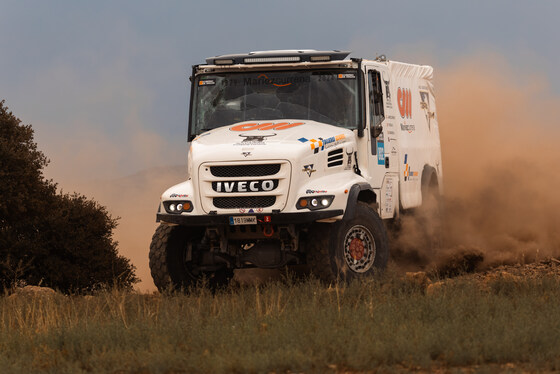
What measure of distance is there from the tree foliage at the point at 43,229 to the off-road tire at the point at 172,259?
1652 centimetres

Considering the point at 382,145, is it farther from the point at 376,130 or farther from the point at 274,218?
the point at 274,218

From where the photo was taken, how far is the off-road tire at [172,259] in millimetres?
15742

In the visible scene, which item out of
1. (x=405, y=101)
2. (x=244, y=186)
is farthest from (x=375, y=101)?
(x=405, y=101)

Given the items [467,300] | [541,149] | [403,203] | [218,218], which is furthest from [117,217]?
[467,300]

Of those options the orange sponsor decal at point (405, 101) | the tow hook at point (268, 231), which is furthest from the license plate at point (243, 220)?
the orange sponsor decal at point (405, 101)

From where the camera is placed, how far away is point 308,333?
419 inches

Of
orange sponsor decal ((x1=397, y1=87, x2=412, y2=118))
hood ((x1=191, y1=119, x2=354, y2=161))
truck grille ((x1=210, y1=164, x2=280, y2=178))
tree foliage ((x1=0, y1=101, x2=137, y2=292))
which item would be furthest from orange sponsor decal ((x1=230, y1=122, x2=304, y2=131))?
tree foliage ((x1=0, y1=101, x2=137, y2=292))

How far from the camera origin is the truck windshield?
16.3 m

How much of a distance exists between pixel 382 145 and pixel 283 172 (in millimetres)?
2873

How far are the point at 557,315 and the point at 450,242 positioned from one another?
1096cm

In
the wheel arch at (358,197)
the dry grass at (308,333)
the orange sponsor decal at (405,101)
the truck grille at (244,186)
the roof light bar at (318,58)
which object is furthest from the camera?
the orange sponsor decal at (405,101)

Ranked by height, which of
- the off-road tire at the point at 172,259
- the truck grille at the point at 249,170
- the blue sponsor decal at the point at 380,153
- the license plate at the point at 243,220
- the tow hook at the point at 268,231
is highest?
the blue sponsor decal at the point at 380,153

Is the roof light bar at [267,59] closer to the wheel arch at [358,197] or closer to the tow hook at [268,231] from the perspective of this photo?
the wheel arch at [358,197]

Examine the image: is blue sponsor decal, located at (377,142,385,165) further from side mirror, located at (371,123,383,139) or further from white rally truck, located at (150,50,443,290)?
side mirror, located at (371,123,383,139)
